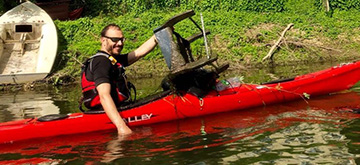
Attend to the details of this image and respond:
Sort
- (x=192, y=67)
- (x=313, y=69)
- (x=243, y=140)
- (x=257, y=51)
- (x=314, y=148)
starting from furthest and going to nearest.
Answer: (x=257, y=51)
(x=313, y=69)
(x=192, y=67)
(x=243, y=140)
(x=314, y=148)

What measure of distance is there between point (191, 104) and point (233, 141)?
151 centimetres

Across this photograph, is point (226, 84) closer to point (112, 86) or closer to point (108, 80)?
point (112, 86)

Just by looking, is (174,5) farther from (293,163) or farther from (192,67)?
(293,163)

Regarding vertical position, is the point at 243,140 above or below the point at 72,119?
below

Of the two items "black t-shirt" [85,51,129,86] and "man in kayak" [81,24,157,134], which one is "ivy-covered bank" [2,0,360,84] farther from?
"black t-shirt" [85,51,129,86]

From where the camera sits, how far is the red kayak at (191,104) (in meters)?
5.93

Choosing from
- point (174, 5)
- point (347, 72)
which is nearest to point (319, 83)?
point (347, 72)

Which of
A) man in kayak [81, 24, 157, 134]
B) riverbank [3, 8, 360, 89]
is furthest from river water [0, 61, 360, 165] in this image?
riverbank [3, 8, 360, 89]

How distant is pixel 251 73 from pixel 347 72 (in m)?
4.83

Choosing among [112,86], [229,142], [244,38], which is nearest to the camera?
[229,142]

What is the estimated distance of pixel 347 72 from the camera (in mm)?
7180

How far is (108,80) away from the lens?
17.7 ft

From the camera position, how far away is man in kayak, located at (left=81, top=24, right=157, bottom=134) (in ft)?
17.7

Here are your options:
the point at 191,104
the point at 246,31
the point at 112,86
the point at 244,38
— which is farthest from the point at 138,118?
the point at 246,31
